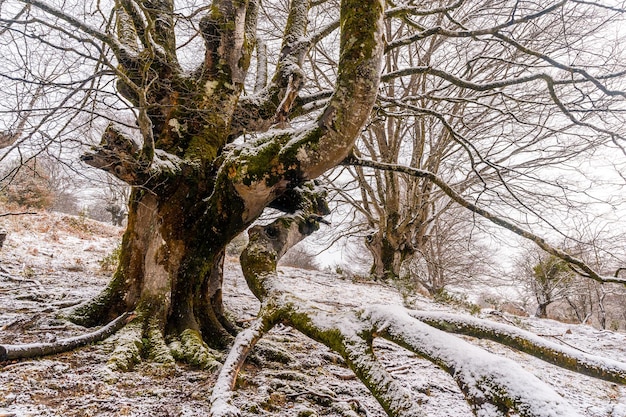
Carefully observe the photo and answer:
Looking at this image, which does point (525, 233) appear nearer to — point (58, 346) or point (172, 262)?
point (172, 262)

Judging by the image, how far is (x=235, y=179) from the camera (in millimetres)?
2445

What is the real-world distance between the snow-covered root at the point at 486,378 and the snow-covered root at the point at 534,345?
0.19 metres

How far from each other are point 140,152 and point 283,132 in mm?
1138

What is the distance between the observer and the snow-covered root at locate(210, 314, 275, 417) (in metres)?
1.48

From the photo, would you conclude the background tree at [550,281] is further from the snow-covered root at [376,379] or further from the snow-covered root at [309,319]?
the snow-covered root at [376,379]

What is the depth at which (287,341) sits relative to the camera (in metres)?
3.10

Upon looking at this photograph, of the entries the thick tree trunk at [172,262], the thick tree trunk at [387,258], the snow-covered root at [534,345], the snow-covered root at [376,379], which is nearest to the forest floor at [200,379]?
the thick tree trunk at [172,262]

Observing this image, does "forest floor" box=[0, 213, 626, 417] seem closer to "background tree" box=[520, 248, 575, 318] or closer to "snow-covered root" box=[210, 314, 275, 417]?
"snow-covered root" box=[210, 314, 275, 417]

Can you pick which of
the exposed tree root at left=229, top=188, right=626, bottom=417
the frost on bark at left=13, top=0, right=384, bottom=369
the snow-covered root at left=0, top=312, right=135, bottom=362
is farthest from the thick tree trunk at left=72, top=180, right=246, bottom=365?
the exposed tree root at left=229, top=188, right=626, bottom=417

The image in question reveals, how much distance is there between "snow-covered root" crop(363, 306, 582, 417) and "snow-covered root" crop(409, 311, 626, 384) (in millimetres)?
192

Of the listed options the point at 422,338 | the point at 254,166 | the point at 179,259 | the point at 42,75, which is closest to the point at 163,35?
the point at 42,75

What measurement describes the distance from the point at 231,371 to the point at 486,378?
1308mm

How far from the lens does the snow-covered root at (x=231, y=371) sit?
1.48m

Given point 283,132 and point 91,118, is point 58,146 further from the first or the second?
point 283,132
